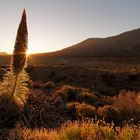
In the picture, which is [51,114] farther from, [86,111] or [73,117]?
[86,111]

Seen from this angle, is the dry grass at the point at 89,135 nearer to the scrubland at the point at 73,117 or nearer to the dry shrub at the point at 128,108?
the scrubland at the point at 73,117

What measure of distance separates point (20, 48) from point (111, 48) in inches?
4904

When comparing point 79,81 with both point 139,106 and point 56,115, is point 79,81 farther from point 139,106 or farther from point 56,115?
point 56,115

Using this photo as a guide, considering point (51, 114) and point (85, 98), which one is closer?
point (51, 114)

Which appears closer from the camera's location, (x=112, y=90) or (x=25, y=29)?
(x=25, y=29)

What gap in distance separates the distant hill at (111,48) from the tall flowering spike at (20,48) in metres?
105

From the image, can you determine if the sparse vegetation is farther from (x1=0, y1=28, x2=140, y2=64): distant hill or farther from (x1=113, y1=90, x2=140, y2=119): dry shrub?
(x1=0, y1=28, x2=140, y2=64): distant hill

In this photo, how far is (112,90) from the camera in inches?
1165

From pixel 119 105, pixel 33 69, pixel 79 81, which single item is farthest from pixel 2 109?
pixel 33 69

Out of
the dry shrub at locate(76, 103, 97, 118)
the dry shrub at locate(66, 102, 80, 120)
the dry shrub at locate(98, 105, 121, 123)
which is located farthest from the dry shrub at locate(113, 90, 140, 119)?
the dry shrub at locate(66, 102, 80, 120)

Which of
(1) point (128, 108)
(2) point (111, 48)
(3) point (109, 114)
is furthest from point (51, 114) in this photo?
(2) point (111, 48)

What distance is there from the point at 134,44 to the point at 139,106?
120695 millimetres

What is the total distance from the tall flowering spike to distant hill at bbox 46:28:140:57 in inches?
4147

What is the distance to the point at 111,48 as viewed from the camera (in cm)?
13338
